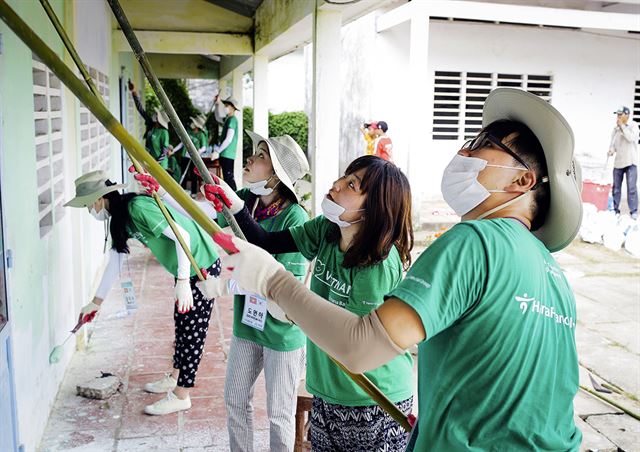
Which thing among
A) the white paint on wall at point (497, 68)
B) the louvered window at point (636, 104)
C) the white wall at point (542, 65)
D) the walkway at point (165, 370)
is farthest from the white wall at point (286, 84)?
the walkway at point (165, 370)

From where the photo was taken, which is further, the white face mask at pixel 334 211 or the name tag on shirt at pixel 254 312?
the name tag on shirt at pixel 254 312

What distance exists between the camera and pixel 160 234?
3453 millimetres

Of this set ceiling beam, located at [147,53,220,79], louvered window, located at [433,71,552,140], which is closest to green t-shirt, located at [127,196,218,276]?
louvered window, located at [433,71,552,140]

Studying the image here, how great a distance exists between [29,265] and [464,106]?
373 inches

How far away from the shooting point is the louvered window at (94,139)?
5.46 metres

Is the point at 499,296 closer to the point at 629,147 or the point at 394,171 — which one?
the point at 394,171

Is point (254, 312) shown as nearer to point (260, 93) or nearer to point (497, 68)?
point (260, 93)

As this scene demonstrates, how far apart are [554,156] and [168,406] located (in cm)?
303

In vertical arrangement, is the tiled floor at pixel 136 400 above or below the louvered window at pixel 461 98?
below

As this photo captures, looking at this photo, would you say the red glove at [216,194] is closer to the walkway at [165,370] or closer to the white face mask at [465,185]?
the white face mask at [465,185]

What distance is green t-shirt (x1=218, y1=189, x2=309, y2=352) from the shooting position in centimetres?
280

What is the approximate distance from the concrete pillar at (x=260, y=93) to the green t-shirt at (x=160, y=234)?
5.91 m

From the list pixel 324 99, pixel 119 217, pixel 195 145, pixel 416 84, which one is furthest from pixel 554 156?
pixel 195 145

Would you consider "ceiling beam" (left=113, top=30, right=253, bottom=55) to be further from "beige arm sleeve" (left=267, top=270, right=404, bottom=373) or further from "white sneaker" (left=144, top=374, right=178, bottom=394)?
"beige arm sleeve" (left=267, top=270, right=404, bottom=373)
